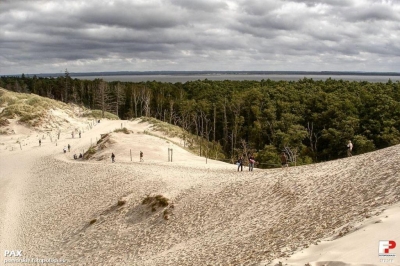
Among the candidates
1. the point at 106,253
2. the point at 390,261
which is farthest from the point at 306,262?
→ the point at 106,253

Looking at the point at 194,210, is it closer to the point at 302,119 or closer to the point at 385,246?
the point at 385,246

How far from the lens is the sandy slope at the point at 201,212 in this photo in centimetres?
1450

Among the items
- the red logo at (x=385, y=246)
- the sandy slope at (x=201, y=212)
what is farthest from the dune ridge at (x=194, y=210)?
the red logo at (x=385, y=246)

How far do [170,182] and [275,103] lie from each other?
42.6m

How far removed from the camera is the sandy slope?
1450cm

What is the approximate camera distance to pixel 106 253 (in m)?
22.1

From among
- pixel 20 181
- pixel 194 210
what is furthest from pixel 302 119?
pixel 20 181

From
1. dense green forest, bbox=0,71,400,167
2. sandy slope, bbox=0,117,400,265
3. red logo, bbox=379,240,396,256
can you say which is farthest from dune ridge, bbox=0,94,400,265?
dense green forest, bbox=0,71,400,167

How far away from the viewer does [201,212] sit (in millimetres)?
23000

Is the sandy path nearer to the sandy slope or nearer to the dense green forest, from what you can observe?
the sandy slope

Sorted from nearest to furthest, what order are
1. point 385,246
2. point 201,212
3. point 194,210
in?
1. point 385,246
2. point 201,212
3. point 194,210

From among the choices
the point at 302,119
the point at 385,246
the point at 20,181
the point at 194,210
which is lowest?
the point at 20,181

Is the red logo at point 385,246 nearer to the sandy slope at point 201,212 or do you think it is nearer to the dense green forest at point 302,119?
the sandy slope at point 201,212

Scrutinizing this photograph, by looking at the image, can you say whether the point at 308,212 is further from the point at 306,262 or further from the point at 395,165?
the point at 306,262
